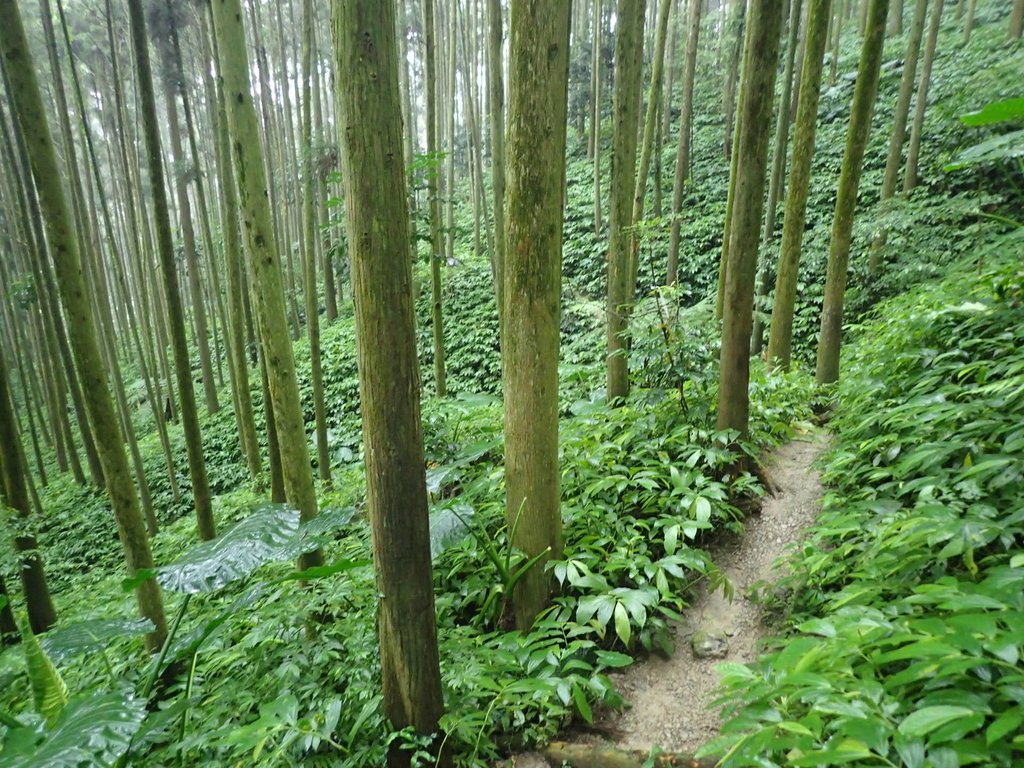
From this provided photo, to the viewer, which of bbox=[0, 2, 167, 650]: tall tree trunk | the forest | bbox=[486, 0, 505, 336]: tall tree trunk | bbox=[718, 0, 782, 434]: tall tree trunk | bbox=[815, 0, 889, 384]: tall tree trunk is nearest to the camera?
the forest

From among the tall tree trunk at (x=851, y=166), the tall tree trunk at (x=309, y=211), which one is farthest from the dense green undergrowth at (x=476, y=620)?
the tall tree trunk at (x=309, y=211)

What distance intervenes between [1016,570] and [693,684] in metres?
1.60

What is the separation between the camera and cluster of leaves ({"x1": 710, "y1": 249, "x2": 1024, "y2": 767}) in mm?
1231

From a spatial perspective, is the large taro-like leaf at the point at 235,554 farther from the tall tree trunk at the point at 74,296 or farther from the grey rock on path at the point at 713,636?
the grey rock on path at the point at 713,636

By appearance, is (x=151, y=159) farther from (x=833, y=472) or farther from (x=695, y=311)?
(x=833, y=472)

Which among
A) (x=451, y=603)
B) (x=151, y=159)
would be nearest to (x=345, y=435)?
(x=151, y=159)

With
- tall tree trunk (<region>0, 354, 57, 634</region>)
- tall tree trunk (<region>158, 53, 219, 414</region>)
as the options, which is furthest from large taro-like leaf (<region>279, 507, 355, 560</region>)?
tall tree trunk (<region>158, 53, 219, 414</region>)

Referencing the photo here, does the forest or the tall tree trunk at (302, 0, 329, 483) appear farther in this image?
the tall tree trunk at (302, 0, 329, 483)

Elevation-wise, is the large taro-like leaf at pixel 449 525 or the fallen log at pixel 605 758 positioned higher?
the large taro-like leaf at pixel 449 525

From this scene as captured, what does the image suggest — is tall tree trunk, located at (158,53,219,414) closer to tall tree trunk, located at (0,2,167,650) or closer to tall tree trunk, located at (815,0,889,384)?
tall tree trunk, located at (0,2,167,650)

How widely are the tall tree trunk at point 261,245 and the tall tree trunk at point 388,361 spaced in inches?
56.8

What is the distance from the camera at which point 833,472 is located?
3498 mm

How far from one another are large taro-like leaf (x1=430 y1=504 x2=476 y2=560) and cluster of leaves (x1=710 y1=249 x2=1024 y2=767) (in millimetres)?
1425

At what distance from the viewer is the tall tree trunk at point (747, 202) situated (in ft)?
10.9
